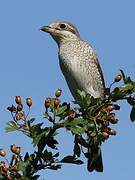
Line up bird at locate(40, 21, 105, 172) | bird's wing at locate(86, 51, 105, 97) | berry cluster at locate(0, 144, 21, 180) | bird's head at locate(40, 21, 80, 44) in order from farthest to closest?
bird's head at locate(40, 21, 80, 44) < bird's wing at locate(86, 51, 105, 97) < bird at locate(40, 21, 105, 172) < berry cluster at locate(0, 144, 21, 180)

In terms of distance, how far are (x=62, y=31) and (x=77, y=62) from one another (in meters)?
1.13

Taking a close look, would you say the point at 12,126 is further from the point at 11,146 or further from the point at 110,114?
the point at 110,114

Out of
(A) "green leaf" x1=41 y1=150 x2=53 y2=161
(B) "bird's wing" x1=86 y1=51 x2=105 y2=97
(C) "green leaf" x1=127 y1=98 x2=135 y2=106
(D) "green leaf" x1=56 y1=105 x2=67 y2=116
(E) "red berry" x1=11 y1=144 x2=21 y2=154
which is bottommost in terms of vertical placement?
(A) "green leaf" x1=41 y1=150 x2=53 y2=161

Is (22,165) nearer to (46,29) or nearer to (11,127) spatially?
(11,127)

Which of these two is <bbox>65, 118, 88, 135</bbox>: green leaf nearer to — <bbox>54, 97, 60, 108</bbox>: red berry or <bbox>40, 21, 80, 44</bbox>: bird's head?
<bbox>54, 97, 60, 108</bbox>: red berry

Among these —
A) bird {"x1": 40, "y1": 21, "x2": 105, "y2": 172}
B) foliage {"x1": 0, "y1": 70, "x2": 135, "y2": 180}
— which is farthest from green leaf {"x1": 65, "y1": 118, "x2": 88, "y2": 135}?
bird {"x1": 40, "y1": 21, "x2": 105, "y2": 172}

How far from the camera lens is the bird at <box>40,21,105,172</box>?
906 centimetres

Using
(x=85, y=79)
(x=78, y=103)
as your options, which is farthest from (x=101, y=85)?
(x=78, y=103)

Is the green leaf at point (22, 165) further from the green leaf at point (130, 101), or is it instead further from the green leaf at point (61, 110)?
the green leaf at point (130, 101)

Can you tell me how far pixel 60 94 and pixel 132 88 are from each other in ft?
2.16

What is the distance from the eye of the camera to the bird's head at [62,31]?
32.1 feet

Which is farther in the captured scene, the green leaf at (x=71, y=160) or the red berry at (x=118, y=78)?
the red berry at (x=118, y=78)

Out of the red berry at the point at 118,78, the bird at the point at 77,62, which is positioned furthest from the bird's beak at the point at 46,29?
the red berry at the point at 118,78

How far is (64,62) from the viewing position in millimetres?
9242
